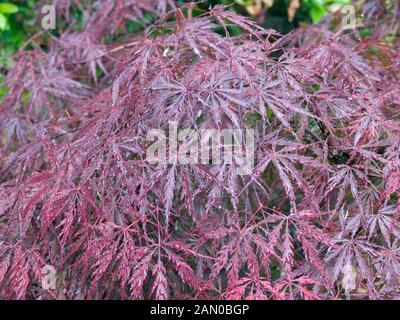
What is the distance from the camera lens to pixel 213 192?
1599mm

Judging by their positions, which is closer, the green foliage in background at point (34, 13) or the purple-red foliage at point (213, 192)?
the purple-red foliage at point (213, 192)

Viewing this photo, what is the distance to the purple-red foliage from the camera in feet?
5.35

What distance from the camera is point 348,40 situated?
8.34 ft

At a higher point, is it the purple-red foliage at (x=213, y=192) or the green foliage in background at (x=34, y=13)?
the purple-red foliage at (x=213, y=192)

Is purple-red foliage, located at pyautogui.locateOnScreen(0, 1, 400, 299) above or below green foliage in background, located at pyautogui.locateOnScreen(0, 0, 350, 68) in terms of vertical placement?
above

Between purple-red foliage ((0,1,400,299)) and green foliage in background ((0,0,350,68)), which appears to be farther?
green foliage in background ((0,0,350,68))

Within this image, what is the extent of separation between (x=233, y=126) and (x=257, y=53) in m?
0.29

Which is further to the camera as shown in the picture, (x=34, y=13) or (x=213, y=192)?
(x=34, y=13)

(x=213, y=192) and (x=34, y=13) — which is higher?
(x=213, y=192)

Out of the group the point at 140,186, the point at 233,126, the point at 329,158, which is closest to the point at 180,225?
the point at 140,186

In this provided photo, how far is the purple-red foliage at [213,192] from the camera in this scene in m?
1.63
